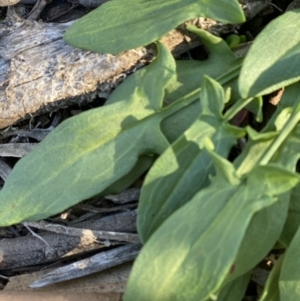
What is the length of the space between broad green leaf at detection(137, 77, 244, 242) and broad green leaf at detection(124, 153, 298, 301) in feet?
0.36

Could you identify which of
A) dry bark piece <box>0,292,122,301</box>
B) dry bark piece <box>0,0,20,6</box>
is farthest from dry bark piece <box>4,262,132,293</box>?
dry bark piece <box>0,0,20,6</box>

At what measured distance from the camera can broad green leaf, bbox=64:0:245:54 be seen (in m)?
1.21

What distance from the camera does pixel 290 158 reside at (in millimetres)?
1137

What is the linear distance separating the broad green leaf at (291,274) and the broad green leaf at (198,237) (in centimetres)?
16

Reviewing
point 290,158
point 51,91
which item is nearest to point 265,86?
point 290,158

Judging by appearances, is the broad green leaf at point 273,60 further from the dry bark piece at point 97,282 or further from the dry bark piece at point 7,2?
the dry bark piece at point 7,2

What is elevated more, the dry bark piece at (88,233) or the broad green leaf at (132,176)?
the broad green leaf at (132,176)

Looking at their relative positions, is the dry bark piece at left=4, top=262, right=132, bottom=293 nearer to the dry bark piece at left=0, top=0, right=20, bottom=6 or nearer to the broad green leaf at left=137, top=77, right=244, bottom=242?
the broad green leaf at left=137, top=77, right=244, bottom=242

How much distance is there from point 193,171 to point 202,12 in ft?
1.08

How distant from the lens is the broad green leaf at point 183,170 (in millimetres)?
1126

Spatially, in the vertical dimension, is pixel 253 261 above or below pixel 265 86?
below

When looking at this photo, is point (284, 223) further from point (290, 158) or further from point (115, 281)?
point (115, 281)

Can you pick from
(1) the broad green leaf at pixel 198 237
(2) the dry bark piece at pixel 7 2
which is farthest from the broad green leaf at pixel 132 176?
(2) the dry bark piece at pixel 7 2

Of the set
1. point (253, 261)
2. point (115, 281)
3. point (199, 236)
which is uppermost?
point (199, 236)
